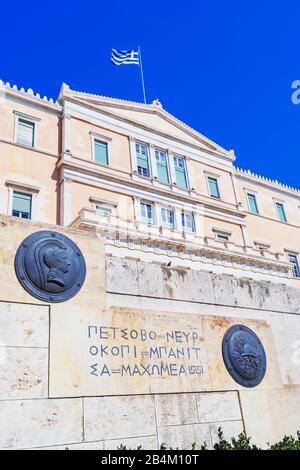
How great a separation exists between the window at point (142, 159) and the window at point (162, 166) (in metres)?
0.85

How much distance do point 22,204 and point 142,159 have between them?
9.40m

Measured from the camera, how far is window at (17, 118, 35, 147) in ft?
75.4

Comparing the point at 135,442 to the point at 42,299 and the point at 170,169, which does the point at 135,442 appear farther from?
the point at 170,169

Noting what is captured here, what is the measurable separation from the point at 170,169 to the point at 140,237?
11450mm

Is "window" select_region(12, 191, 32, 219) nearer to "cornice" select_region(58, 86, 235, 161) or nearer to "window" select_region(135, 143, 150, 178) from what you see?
"cornice" select_region(58, 86, 235, 161)

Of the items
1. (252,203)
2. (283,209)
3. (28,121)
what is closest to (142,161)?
(28,121)

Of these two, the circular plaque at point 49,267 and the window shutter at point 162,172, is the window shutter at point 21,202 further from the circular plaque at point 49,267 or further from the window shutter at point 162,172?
the circular plaque at point 49,267

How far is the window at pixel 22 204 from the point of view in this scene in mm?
20891

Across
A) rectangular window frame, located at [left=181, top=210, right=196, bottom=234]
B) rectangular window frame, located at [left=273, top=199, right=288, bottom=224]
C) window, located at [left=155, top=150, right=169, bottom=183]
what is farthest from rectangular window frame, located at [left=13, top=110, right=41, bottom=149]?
rectangular window frame, located at [left=273, top=199, right=288, bottom=224]

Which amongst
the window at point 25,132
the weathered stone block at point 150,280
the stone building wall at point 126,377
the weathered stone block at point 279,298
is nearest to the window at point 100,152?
the window at point 25,132

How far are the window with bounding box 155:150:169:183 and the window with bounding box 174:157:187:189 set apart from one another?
90cm

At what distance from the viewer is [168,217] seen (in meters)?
25.7

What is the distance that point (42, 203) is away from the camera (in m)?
21.7

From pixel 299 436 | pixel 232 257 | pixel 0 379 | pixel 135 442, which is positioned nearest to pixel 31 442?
pixel 0 379
